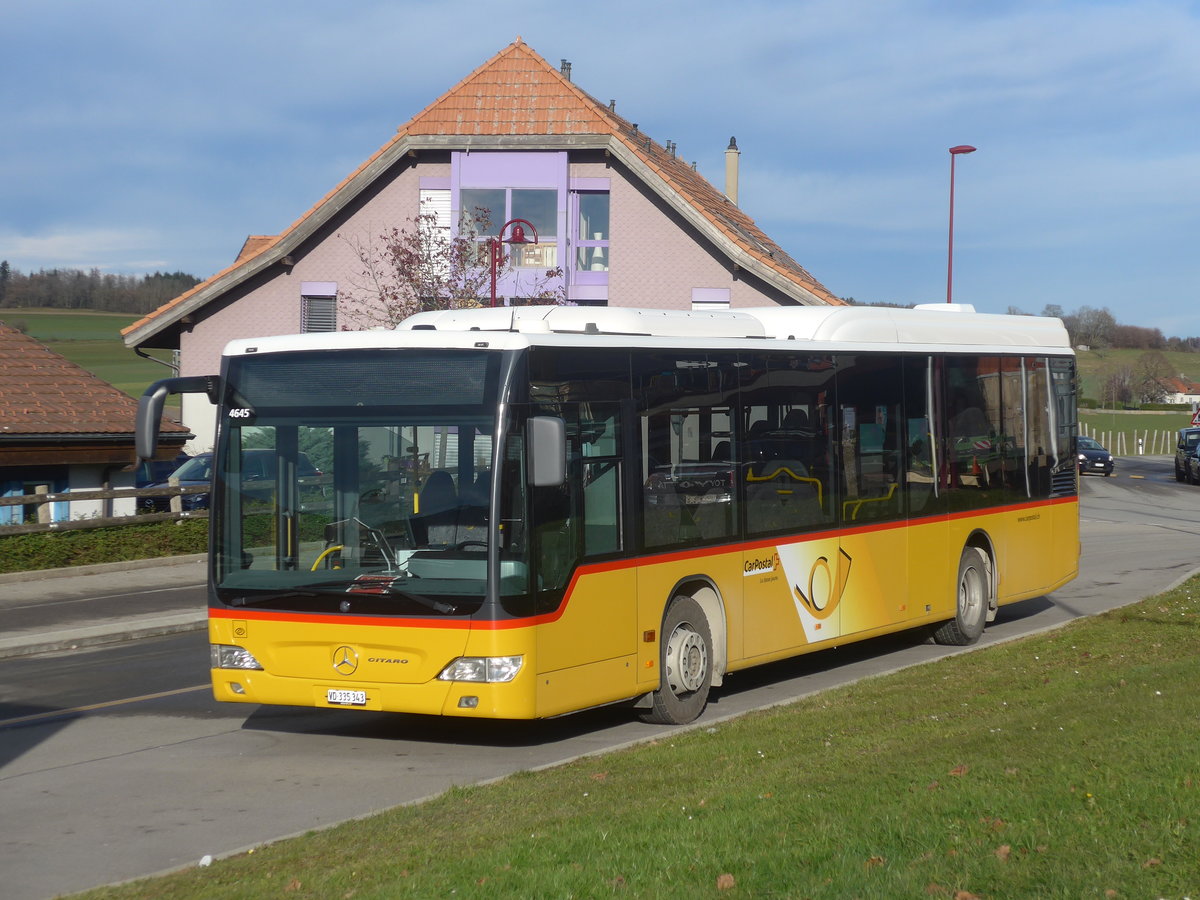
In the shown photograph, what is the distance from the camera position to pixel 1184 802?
6461 mm

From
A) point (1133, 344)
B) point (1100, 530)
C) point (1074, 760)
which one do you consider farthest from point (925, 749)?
point (1133, 344)

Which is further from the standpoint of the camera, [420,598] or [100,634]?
[100,634]

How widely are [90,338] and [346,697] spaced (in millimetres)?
82260

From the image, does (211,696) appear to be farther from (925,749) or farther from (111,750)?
(925,749)

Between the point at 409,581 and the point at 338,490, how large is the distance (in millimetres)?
798

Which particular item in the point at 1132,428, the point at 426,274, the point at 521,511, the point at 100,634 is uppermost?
the point at 426,274

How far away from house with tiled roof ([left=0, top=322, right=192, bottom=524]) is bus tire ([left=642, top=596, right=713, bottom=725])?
16296 millimetres

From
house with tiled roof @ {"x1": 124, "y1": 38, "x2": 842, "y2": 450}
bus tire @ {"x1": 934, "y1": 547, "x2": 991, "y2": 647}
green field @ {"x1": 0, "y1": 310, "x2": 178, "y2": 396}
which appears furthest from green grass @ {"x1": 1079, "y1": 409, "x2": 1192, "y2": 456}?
bus tire @ {"x1": 934, "y1": 547, "x2": 991, "y2": 647}

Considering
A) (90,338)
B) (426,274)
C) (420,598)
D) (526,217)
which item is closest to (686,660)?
(420,598)

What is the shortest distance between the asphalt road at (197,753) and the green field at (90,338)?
6524 cm

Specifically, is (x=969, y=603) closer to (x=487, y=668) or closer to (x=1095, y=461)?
(x=487, y=668)

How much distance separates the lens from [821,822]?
6.76 metres

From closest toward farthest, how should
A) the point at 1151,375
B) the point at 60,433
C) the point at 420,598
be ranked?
the point at 420,598, the point at 60,433, the point at 1151,375

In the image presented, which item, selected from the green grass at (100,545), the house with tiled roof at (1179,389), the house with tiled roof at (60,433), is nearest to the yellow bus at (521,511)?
the green grass at (100,545)
